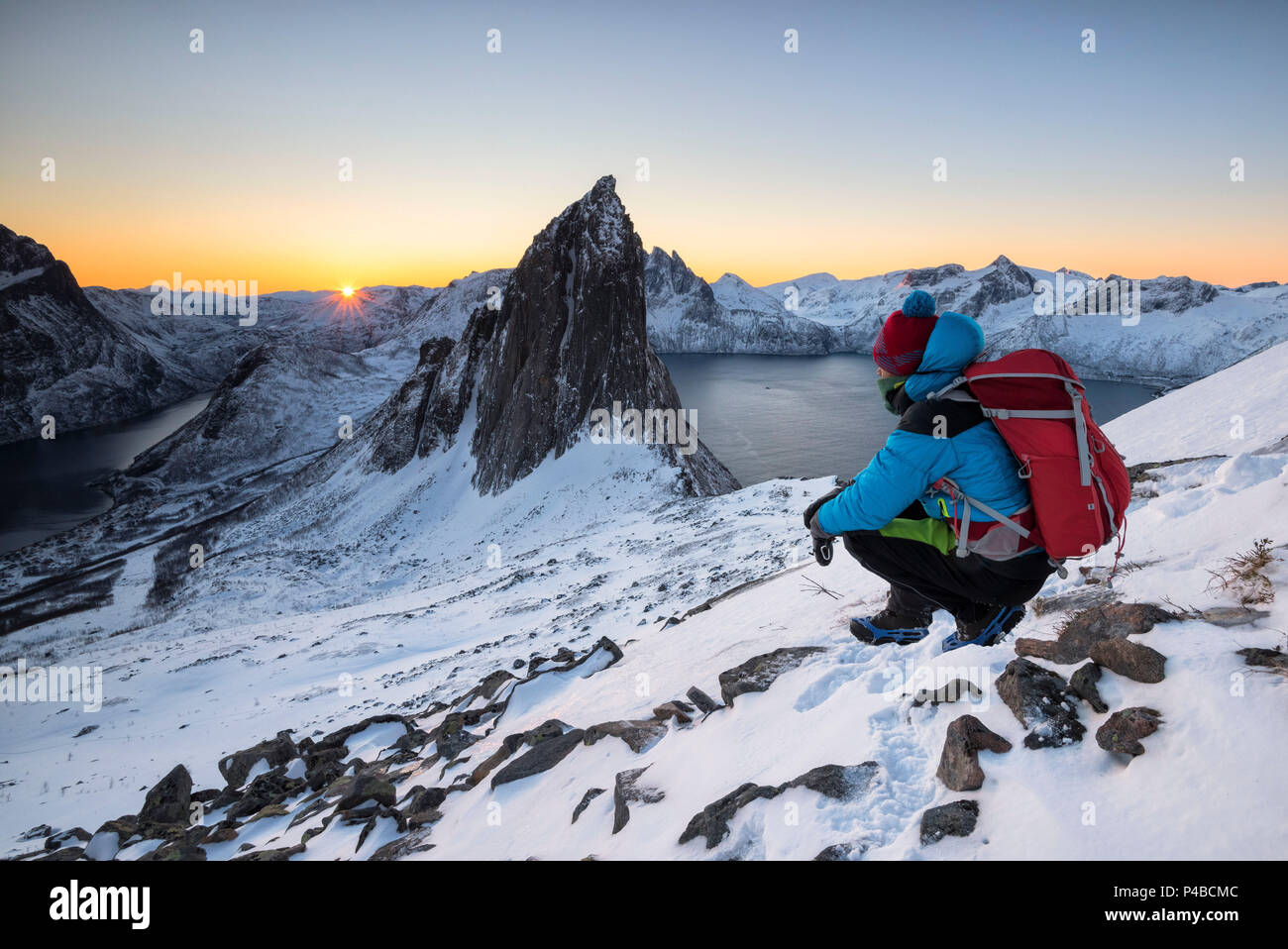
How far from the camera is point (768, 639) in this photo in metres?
7.80

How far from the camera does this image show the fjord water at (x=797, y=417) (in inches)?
2901

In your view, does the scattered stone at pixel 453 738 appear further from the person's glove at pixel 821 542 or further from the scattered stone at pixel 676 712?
the person's glove at pixel 821 542

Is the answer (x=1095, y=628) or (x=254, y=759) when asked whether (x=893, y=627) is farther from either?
(x=254, y=759)

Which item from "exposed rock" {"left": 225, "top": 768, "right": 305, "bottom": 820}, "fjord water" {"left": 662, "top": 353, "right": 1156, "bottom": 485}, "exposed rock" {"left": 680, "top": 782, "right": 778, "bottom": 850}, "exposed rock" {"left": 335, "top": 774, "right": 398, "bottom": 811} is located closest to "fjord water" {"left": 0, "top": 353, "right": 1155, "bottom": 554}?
"fjord water" {"left": 662, "top": 353, "right": 1156, "bottom": 485}

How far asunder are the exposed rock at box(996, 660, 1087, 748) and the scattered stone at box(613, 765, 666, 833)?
2.74 meters

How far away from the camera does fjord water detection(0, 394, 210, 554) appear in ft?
255

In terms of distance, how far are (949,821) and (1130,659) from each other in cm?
163

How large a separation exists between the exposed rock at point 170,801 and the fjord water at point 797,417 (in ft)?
159

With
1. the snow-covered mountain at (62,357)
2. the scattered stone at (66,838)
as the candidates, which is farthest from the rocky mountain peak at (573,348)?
the snow-covered mountain at (62,357)

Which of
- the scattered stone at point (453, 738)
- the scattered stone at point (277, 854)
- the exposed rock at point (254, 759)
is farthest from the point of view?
the exposed rock at point (254, 759)

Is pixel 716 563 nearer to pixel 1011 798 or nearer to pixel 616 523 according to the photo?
pixel 1011 798

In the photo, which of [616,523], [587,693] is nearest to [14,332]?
[616,523]

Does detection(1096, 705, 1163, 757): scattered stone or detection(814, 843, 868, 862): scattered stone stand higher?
detection(1096, 705, 1163, 757): scattered stone

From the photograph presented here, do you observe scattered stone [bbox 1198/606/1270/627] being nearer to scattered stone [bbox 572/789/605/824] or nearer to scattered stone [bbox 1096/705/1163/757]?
scattered stone [bbox 1096/705/1163/757]
